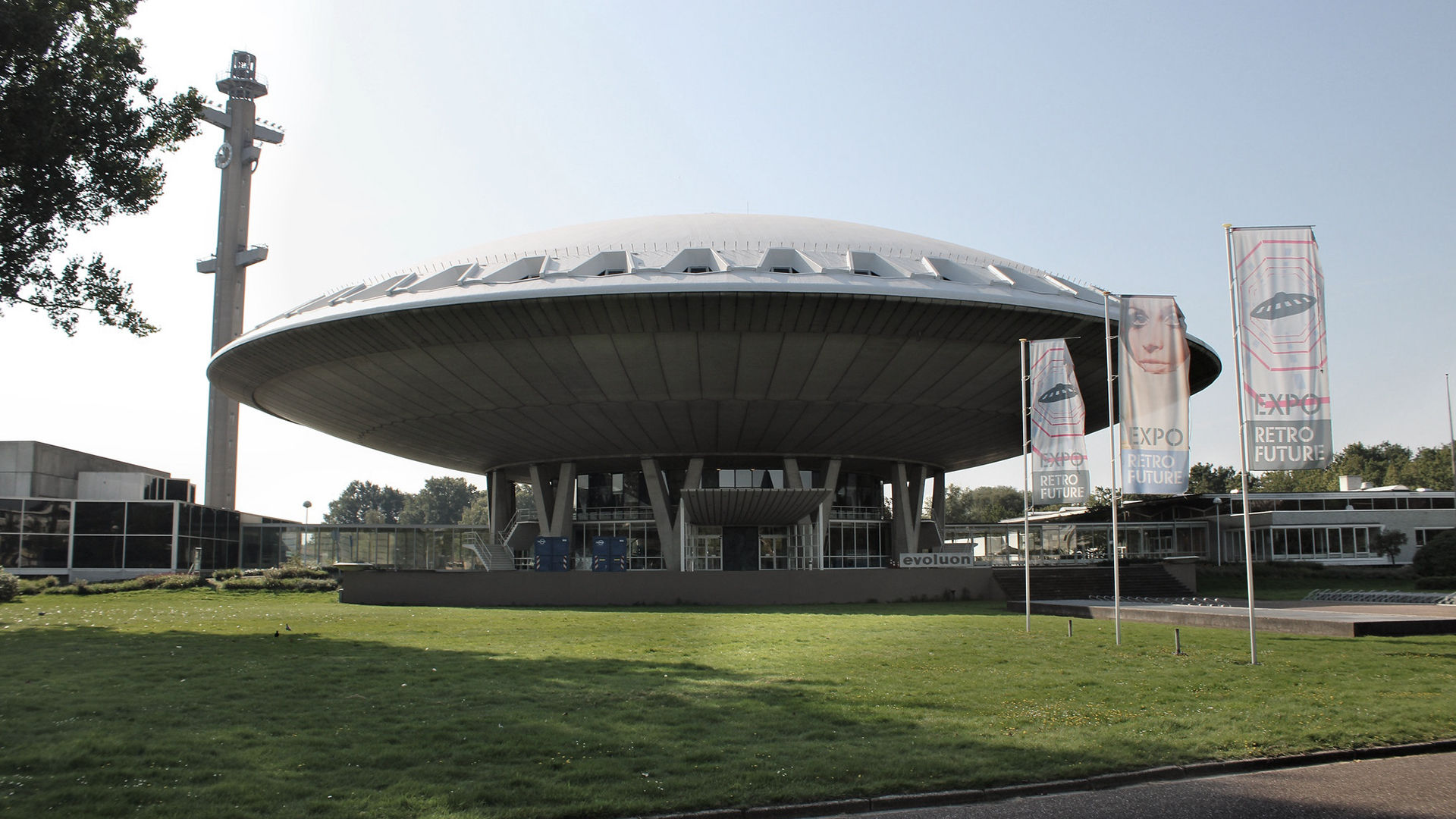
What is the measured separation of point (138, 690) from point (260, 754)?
3.97 meters

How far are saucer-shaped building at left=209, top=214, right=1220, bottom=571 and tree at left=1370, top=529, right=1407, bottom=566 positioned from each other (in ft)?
89.1

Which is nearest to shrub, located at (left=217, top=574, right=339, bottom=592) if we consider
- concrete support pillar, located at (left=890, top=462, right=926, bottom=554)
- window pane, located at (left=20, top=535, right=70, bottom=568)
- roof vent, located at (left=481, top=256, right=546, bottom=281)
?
window pane, located at (left=20, top=535, right=70, bottom=568)

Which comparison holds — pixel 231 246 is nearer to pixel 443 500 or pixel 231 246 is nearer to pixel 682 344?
pixel 682 344

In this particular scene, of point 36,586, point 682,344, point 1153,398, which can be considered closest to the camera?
point 1153,398

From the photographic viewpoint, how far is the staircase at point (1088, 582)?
3309cm

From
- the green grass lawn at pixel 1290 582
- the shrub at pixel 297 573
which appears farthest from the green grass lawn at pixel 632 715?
the shrub at pixel 297 573

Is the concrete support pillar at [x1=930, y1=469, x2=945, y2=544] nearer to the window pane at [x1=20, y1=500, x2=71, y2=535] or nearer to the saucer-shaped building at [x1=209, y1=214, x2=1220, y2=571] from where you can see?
the saucer-shaped building at [x1=209, y1=214, x2=1220, y2=571]

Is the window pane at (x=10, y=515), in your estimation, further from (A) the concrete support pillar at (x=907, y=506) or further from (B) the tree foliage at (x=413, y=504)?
(B) the tree foliage at (x=413, y=504)

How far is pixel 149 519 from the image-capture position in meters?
48.2

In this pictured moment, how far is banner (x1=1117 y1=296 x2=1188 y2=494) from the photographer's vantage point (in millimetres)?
17625

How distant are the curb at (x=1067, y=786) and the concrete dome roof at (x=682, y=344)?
63.3ft

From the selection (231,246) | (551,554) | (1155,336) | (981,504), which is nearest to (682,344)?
(551,554)

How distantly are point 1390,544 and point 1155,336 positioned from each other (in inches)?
1886

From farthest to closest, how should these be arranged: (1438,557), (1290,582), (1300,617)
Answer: (1290,582), (1438,557), (1300,617)
